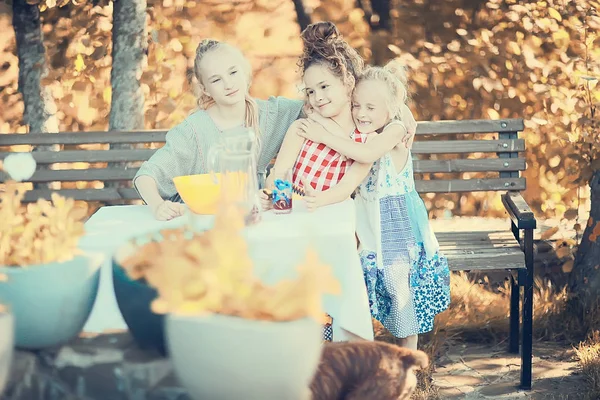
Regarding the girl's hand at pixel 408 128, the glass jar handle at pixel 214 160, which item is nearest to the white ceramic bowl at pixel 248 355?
the glass jar handle at pixel 214 160

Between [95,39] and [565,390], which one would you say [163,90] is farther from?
[565,390]

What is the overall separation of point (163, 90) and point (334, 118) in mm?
2484

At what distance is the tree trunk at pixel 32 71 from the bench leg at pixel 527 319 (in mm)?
2419

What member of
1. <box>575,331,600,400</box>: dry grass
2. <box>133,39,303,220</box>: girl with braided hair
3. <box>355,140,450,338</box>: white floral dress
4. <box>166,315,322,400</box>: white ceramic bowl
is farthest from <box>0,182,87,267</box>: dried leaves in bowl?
<box>575,331,600,400</box>: dry grass

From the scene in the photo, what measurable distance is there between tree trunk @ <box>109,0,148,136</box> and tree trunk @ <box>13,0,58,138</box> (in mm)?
396

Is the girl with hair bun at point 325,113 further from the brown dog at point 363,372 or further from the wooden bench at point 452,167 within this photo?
the brown dog at point 363,372

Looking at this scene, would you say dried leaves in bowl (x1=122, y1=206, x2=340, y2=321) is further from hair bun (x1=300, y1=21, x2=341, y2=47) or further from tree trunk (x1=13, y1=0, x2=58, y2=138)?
tree trunk (x1=13, y1=0, x2=58, y2=138)

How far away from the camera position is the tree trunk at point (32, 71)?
416cm

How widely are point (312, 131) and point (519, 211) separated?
838 millimetres

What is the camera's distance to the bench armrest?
2.92m

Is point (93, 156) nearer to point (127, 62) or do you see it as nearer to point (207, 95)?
point (127, 62)

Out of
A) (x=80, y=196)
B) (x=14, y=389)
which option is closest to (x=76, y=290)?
(x=14, y=389)

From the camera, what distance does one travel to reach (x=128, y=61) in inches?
160

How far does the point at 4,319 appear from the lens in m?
1.05
